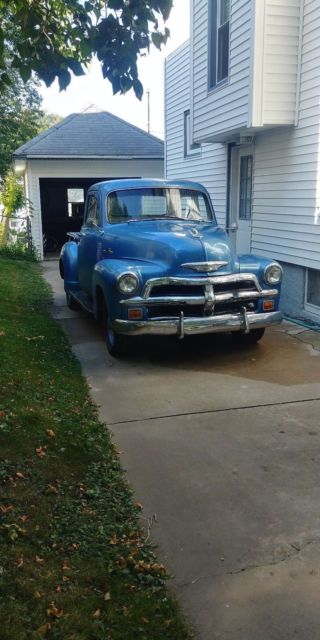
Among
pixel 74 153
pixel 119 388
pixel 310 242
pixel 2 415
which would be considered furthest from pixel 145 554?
pixel 74 153

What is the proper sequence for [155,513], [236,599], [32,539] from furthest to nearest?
[155,513]
[32,539]
[236,599]

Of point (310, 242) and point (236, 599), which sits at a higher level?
point (310, 242)

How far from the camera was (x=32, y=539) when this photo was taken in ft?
9.48

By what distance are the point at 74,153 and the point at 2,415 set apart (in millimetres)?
13811

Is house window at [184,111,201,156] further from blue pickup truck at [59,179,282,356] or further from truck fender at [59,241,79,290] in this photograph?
blue pickup truck at [59,179,282,356]

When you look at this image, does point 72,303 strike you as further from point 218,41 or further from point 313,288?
point 218,41

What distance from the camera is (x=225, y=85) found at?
29.8 feet

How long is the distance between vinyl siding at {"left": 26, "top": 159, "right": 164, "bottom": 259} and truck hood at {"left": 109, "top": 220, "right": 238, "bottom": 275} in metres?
10.8

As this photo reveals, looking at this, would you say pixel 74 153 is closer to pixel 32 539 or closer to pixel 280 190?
pixel 280 190

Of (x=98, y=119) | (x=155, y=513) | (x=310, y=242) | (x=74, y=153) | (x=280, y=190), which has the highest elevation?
(x=98, y=119)

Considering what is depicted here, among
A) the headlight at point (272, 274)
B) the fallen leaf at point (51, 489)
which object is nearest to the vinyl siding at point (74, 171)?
the headlight at point (272, 274)

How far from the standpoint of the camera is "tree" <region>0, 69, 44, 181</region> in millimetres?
26661

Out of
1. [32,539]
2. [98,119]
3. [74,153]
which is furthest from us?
[98,119]

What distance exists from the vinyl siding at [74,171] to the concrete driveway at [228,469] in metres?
11.3
